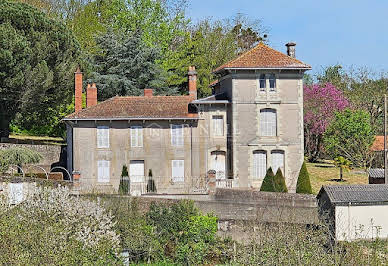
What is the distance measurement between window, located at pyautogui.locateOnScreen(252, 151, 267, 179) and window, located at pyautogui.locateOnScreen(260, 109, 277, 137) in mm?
1103

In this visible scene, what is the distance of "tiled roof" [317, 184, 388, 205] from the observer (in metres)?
29.7

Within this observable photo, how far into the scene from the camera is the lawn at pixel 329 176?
40.2m

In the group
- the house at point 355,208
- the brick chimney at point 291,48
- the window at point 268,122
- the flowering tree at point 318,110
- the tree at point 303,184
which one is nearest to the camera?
the house at point 355,208

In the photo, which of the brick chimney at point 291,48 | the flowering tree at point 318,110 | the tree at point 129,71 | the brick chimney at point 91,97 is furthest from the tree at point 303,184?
the tree at point 129,71

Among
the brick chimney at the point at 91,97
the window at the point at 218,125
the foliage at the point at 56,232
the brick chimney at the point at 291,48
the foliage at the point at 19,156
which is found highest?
the brick chimney at the point at 291,48

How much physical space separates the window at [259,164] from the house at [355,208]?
7.03 meters

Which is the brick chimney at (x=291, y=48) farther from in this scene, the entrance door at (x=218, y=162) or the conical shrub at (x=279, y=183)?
the conical shrub at (x=279, y=183)

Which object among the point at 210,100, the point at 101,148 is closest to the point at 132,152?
the point at 101,148

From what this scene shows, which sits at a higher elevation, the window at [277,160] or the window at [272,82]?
the window at [272,82]

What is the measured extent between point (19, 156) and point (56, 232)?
20073 millimetres

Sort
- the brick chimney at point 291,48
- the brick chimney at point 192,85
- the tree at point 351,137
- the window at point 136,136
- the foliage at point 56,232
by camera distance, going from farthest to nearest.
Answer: the tree at point 351,137 → the brick chimney at point 291,48 → the brick chimney at point 192,85 → the window at point 136,136 → the foliage at point 56,232

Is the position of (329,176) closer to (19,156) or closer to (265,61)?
(265,61)

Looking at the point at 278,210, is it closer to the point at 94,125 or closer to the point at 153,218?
the point at 153,218

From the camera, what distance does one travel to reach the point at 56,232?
20.7 meters
